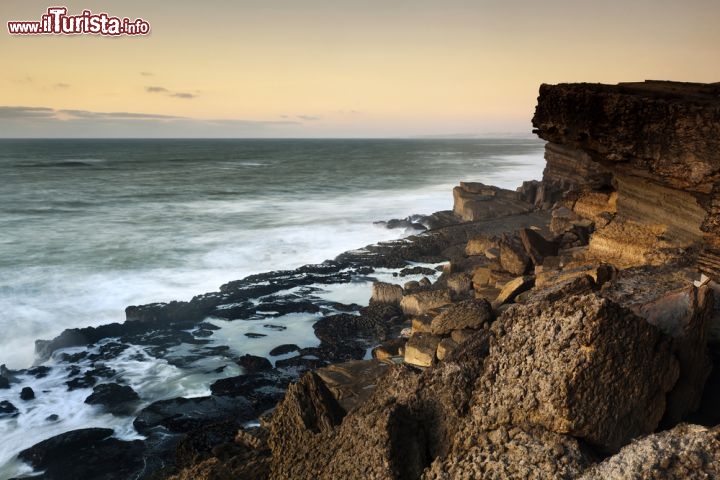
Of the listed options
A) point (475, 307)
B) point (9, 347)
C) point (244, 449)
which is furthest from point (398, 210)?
point (244, 449)

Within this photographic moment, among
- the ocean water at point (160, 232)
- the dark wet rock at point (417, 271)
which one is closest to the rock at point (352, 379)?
the ocean water at point (160, 232)

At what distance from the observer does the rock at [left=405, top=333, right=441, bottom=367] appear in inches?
447

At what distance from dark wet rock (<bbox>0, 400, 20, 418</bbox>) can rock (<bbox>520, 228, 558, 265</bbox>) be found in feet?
43.6

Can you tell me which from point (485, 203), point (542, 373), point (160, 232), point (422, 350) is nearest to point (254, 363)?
point (422, 350)

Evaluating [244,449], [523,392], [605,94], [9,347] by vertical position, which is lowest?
[9,347]

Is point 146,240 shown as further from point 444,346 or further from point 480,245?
point 444,346

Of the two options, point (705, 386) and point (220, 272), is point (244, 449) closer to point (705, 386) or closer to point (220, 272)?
point (705, 386)

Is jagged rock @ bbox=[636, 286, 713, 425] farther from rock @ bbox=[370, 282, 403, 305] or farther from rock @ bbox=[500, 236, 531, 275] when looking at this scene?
rock @ bbox=[370, 282, 403, 305]

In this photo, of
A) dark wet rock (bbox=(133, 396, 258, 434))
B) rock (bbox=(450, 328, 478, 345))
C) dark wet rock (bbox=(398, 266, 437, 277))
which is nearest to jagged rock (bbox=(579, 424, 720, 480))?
rock (bbox=(450, 328, 478, 345))

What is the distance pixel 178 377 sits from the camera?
15180 millimetres

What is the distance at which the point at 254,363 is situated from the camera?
15.4 meters

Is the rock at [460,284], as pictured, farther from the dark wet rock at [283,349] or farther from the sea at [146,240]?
the dark wet rock at [283,349]

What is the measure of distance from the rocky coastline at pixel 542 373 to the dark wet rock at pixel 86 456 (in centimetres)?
4

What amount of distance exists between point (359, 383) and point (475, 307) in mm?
2746
